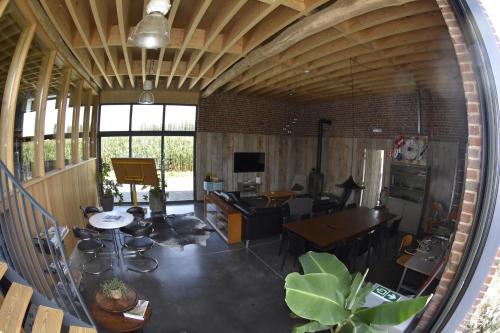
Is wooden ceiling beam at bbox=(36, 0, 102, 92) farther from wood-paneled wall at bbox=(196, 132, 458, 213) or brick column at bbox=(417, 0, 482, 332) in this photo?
wood-paneled wall at bbox=(196, 132, 458, 213)

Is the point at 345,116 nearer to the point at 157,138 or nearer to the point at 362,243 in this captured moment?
the point at 362,243

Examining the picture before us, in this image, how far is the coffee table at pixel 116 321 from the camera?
2.65 m

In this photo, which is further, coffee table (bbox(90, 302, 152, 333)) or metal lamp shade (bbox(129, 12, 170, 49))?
coffee table (bbox(90, 302, 152, 333))

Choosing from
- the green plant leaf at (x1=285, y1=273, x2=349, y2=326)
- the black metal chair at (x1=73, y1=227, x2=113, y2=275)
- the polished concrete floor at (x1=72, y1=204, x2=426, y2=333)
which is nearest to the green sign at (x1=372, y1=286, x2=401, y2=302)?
the green plant leaf at (x1=285, y1=273, x2=349, y2=326)

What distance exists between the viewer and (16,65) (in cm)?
318

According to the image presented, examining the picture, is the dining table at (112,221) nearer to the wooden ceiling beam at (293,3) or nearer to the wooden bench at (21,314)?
the wooden bench at (21,314)

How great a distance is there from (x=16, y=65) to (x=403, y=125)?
26.8ft

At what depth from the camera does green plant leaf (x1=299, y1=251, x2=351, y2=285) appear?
2347 millimetres

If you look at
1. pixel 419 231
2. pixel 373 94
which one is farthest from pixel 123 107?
pixel 419 231

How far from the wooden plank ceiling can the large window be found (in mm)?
1895

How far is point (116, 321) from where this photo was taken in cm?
272

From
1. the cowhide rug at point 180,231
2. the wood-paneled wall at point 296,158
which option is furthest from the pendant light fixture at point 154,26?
the wood-paneled wall at point 296,158

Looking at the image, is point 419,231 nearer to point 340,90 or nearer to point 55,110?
point 340,90

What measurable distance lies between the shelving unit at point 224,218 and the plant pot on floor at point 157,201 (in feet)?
4.13
